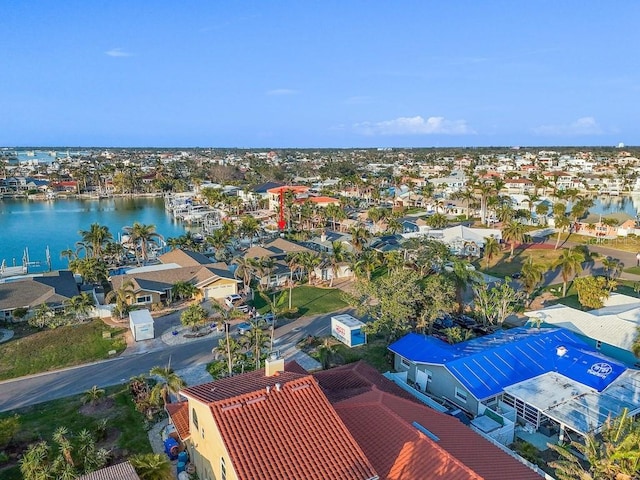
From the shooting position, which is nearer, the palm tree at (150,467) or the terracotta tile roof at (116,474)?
the terracotta tile roof at (116,474)

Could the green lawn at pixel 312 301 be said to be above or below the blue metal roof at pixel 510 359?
below

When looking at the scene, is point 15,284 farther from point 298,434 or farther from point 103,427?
point 298,434

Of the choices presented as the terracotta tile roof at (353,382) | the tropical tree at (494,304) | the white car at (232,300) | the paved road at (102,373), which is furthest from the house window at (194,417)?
the tropical tree at (494,304)

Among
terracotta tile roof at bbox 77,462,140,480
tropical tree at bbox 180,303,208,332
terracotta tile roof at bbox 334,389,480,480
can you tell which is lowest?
tropical tree at bbox 180,303,208,332

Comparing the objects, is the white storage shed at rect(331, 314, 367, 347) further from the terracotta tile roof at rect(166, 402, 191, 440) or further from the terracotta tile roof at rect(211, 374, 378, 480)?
the terracotta tile roof at rect(211, 374, 378, 480)

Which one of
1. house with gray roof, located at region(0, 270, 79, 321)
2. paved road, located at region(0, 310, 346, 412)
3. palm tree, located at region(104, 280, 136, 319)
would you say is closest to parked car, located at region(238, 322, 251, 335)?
paved road, located at region(0, 310, 346, 412)

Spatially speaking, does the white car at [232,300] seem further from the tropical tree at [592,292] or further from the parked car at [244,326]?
the tropical tree at [592,292]
